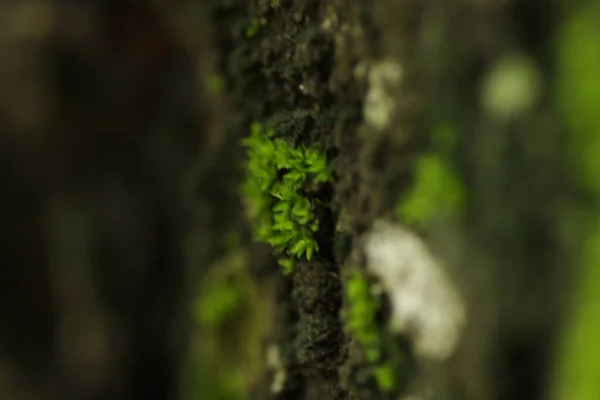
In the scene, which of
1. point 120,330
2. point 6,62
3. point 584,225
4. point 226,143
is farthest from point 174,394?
point 584,225

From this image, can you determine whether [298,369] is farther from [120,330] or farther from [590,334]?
[590,334]

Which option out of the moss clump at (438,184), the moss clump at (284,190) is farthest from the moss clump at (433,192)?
the moss clump at (284,190)

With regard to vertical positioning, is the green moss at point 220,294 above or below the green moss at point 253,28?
below

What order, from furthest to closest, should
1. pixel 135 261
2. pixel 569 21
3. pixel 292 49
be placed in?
pixel 135 261
pixel 292 49
pixel 569 21

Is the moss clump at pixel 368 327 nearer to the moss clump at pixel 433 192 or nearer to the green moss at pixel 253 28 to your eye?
the moss clump at pixel 433 192

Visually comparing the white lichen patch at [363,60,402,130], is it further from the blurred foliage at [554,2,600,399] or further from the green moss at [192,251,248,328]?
the green moss at [192,251,248,328]
